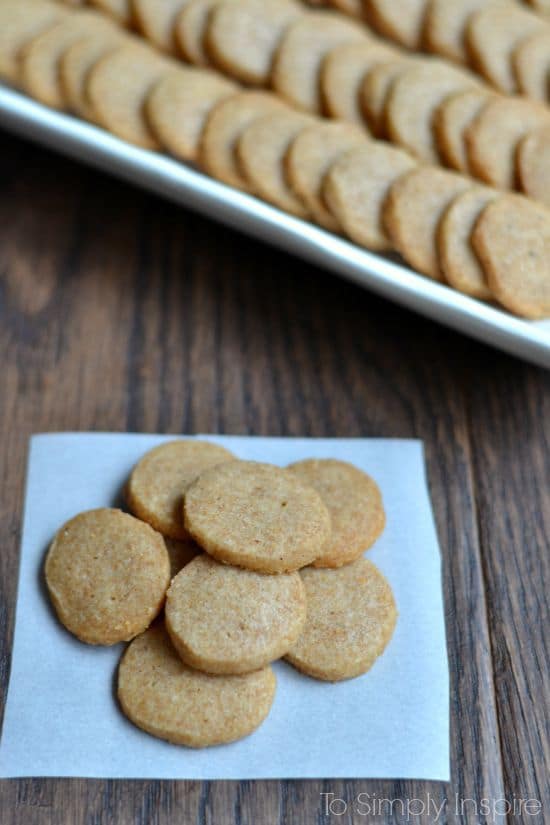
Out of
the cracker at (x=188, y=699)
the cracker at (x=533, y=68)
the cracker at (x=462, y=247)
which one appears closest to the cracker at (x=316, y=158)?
the cracker at (x=462, y=247)

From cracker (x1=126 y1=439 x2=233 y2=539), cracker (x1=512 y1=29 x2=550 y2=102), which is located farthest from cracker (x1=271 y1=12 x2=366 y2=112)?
cracker (x1=126 y1=439 x2=233 y2=539)

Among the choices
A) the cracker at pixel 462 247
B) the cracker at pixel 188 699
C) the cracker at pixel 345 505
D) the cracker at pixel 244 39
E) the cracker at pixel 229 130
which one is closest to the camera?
the cracker at pixel 188 699

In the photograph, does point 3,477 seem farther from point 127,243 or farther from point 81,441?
point 127,243

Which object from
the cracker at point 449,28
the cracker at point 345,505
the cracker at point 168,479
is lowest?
the cracker at point 168,479

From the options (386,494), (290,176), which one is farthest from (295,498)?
(290,176)

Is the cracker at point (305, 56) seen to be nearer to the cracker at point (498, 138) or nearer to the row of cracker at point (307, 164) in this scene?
the row of cracker at point (307, 164)

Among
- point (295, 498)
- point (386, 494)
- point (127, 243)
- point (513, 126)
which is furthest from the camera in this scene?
point (127, 243)

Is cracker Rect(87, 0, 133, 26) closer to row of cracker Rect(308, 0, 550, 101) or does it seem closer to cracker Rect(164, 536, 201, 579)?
row of cracker Rect(308, 0, 550, 101)

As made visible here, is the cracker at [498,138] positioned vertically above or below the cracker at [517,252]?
above
